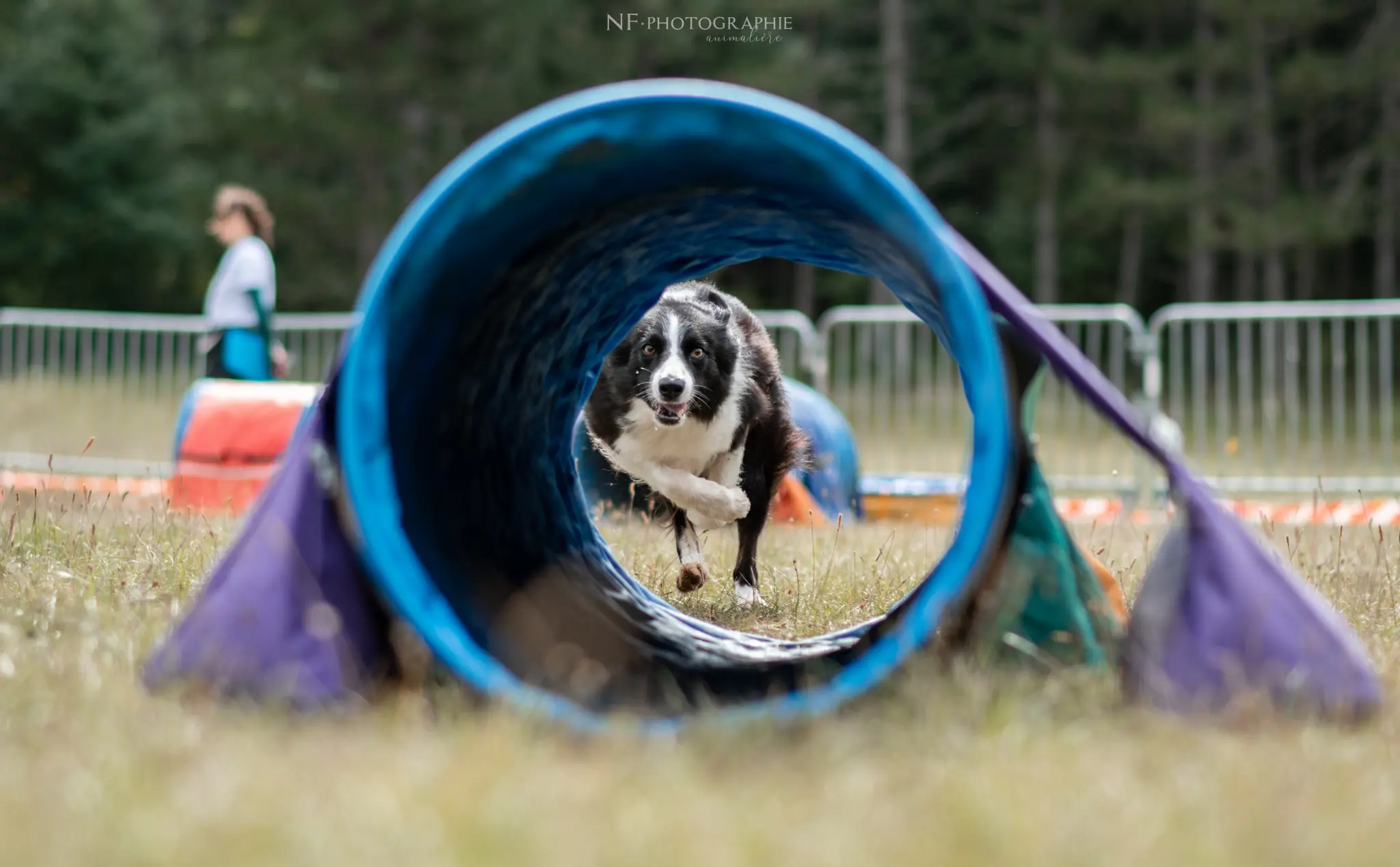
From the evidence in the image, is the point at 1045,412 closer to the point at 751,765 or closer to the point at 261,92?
the point at 751,765

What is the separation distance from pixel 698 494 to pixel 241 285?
5016 mm

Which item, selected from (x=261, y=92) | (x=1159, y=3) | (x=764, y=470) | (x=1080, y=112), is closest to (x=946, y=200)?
(x=1080, y=112)

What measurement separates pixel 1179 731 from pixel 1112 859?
0.65m

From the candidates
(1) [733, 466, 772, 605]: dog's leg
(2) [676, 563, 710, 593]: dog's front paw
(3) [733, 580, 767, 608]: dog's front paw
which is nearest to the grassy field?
(3) [733, 580, 767, 608]: dog's front paw

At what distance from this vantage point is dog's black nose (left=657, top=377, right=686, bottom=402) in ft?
17.4

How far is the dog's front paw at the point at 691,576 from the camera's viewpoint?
498cm

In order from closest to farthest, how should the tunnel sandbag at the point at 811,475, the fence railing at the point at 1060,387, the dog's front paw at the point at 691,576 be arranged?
1. the dog's front paw at the point at 691,576
2. the tunnel sandbag at the point at 811,475
3. the fence railing at the point at 1060,387

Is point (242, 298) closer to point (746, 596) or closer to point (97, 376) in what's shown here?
point (97, 376)

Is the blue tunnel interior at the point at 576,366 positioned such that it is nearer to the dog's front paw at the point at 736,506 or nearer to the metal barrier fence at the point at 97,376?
the dog's front paw at the point at 736,506

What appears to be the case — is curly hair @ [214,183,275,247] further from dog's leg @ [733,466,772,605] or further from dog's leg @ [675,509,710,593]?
dog's leg @ [675,509,710,593]

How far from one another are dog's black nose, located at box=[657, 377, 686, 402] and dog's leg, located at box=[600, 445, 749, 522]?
12.9 inches

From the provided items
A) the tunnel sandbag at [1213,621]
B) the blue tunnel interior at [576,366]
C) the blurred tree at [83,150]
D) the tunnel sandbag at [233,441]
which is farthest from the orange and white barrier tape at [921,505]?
the blurred tree at [83,150]

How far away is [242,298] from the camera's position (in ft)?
30.1

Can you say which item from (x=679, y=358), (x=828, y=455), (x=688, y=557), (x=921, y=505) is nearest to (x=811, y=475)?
(x=828, y=455)
